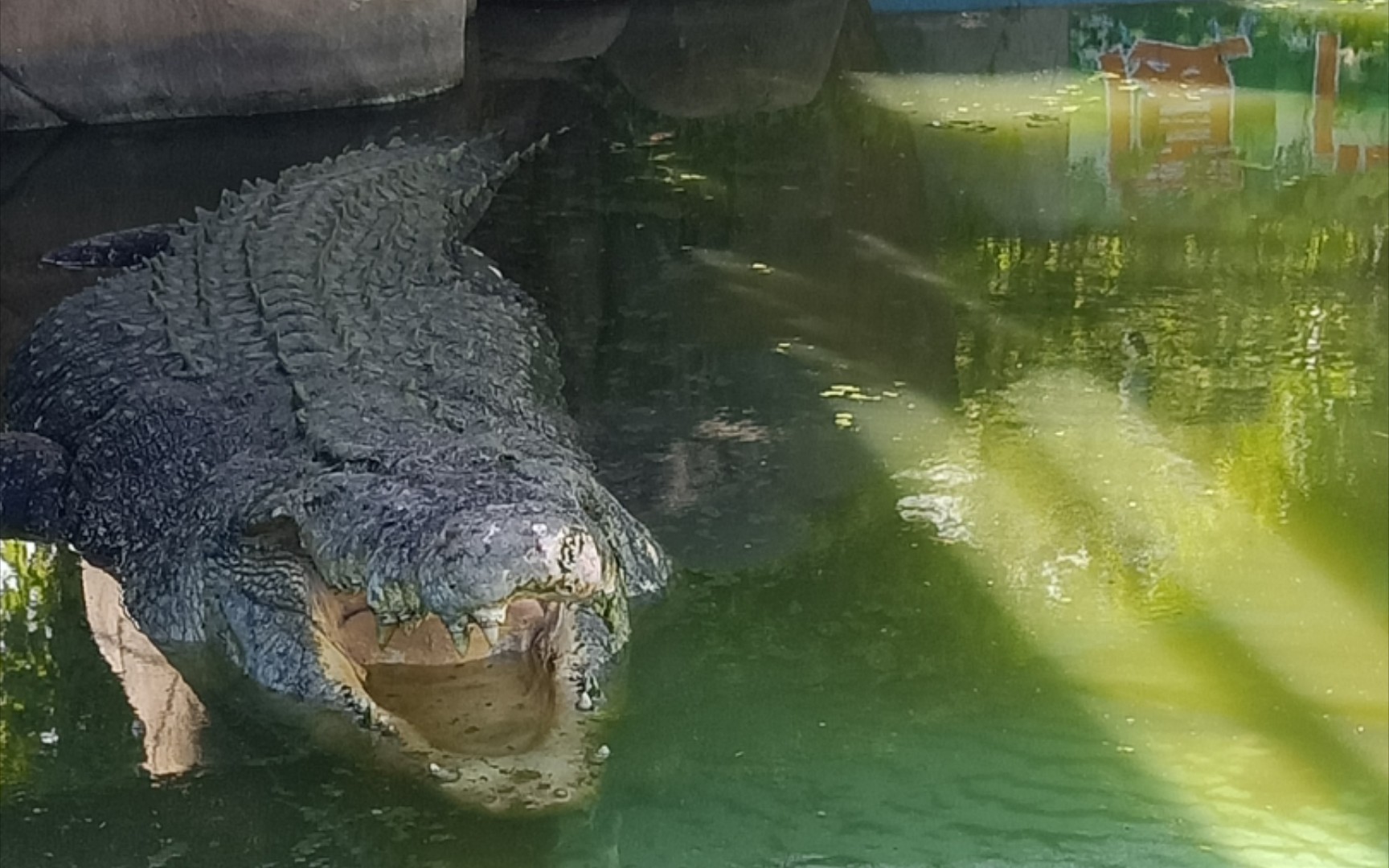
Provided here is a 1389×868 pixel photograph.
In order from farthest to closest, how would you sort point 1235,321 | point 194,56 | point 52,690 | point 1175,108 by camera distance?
point 1175,108 < point 194,56 < point 1235,321 < point 52,690

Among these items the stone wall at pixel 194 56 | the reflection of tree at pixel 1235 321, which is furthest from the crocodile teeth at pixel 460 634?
the stone wall at pixel 194 56

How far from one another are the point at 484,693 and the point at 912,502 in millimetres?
1092

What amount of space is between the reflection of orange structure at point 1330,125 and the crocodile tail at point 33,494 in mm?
4384

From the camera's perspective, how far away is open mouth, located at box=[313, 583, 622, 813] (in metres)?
2.52

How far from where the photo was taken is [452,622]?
2.38m

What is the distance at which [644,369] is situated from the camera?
4141 millimetres

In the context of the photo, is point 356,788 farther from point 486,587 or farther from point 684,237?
point 684,237

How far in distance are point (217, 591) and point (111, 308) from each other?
52.0 inches

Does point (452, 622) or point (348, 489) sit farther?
point (348, 489)

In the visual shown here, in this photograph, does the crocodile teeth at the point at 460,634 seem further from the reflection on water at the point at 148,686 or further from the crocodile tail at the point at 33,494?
the crocodile tail at the point at 33,494

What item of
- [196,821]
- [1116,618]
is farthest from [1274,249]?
[196,821]

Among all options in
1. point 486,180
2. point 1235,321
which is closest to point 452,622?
point 1235,321

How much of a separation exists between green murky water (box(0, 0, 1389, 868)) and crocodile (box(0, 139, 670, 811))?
0.11 metres

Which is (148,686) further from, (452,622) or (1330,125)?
(1330,125)
